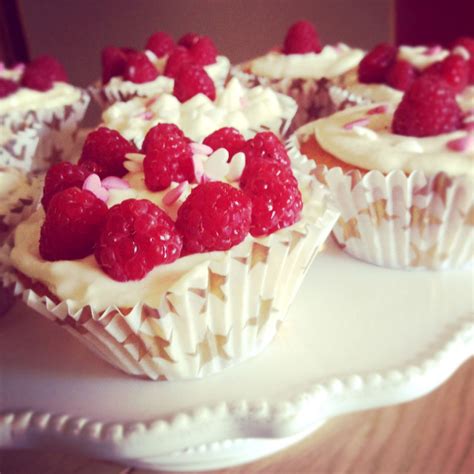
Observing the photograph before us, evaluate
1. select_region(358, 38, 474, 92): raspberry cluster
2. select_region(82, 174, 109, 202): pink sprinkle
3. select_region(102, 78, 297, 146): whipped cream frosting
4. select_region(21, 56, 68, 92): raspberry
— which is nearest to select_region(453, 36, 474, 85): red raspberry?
select_region(358, 38, 474, 92): raspberry cluster

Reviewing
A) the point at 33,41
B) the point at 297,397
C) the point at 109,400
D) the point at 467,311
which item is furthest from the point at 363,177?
the point at 33,41

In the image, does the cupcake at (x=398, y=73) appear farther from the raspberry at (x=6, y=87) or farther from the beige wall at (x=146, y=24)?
the raspberry at (x=6, y=87)

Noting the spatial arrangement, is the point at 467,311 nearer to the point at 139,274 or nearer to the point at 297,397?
the point at 297,397

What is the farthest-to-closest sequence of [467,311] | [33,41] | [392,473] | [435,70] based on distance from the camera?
[33,41], [435,70], [467,311], [392,473]

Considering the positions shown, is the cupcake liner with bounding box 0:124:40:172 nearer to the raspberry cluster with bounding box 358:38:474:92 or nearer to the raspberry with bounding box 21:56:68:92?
the raspberry with bounding box 21:56:68:92

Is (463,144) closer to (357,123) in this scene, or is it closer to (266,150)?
(357,123)

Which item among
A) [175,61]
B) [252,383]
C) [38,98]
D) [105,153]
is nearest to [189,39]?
[175,61]
